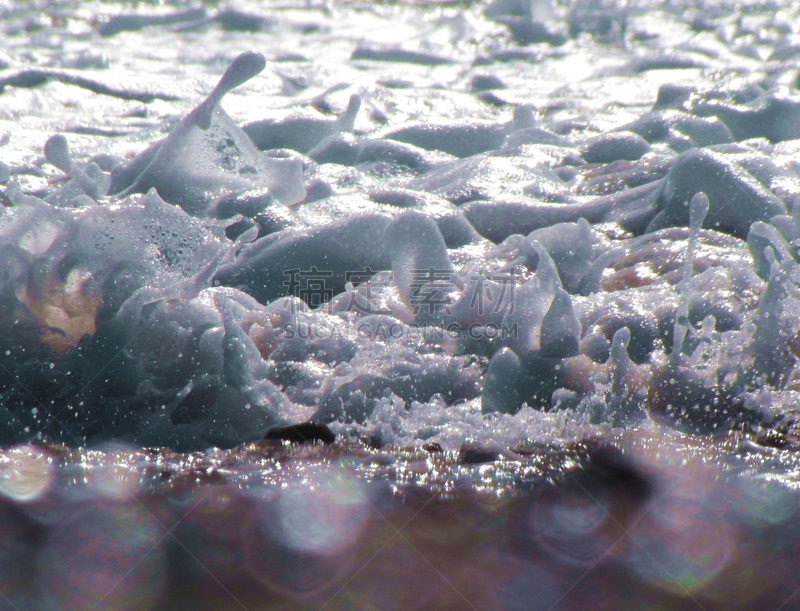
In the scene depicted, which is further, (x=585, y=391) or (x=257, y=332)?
(x=257, y=332)

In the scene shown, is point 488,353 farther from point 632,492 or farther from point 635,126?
point 635,126

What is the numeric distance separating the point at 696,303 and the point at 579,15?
6068 mm

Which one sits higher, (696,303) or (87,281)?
→ (87,281)

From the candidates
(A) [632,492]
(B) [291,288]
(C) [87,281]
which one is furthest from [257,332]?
(A) [632,492]

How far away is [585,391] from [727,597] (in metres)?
0.58

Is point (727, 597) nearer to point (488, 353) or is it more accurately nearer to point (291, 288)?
point (488, 353)

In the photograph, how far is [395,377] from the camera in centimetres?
182

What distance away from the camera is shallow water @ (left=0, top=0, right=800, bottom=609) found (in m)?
1.36

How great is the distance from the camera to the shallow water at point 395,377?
1.36m

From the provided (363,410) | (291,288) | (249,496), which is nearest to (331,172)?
(291,288)

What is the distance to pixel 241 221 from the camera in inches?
105

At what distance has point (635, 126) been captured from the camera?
3922mm

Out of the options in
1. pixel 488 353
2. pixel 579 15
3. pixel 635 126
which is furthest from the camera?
pixel 579 15

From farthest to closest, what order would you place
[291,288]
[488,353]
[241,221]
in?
[241,221] → [291,288] → [488,353]
